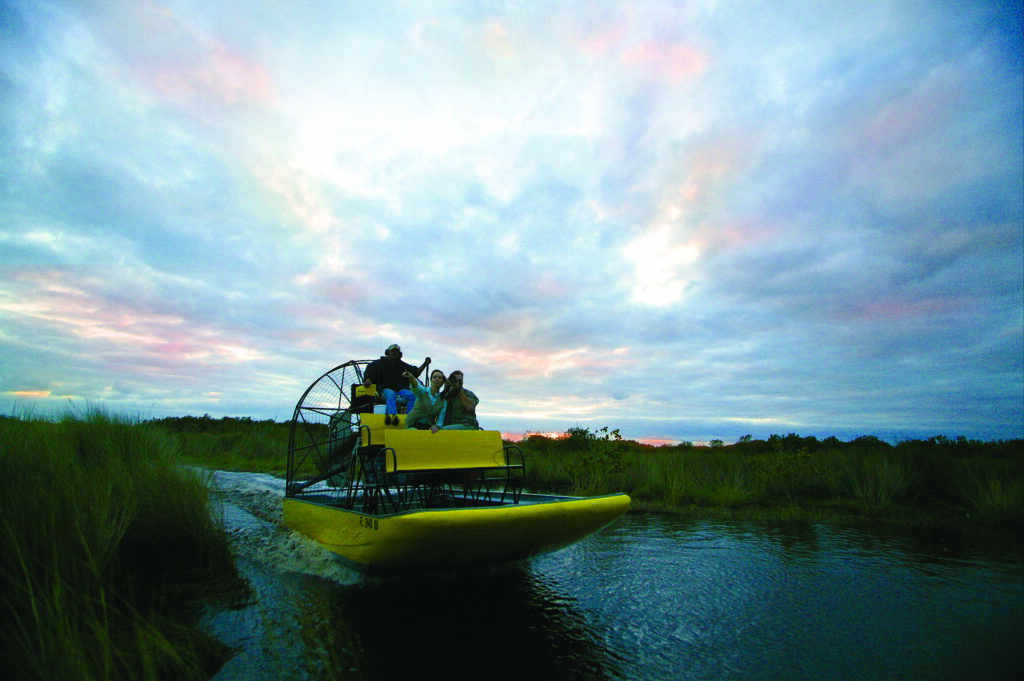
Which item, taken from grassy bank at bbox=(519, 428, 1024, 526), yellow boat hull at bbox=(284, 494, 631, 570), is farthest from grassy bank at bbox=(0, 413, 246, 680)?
grassy bank at bbox=(519, 428, 1024, 526)

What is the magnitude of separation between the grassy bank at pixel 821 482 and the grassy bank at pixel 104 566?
720cm

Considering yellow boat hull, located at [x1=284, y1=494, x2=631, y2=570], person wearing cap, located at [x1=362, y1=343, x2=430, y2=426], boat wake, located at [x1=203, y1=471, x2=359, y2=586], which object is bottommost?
boat wake, located at [x1=203, y1=471, x2=359, y2=586]

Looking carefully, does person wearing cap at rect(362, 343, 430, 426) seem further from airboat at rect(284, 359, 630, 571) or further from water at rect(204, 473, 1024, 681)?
water at rect(204, 473, 1024, 681)

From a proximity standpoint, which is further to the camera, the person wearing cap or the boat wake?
the person wearing cap

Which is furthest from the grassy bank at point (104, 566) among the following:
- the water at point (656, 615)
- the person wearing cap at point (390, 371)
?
the person wearing cap at point (390, 371)

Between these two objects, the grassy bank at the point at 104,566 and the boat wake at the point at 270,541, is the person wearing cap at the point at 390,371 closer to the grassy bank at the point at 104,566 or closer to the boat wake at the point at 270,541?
the boat wake at the point at 270,541

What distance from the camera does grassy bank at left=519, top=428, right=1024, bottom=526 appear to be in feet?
26.1

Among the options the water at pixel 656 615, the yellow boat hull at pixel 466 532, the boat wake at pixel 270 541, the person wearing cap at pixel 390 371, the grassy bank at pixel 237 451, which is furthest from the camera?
the grassy bank at pixel 237 451

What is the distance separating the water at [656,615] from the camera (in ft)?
10.3

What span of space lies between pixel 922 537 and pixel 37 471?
1018 cm

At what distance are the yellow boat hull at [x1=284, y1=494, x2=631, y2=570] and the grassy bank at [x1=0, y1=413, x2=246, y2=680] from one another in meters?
1.19

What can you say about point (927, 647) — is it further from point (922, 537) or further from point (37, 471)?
point (37, 471)

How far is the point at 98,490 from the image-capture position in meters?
4.14

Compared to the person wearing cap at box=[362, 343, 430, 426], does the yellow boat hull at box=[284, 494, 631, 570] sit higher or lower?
lower
